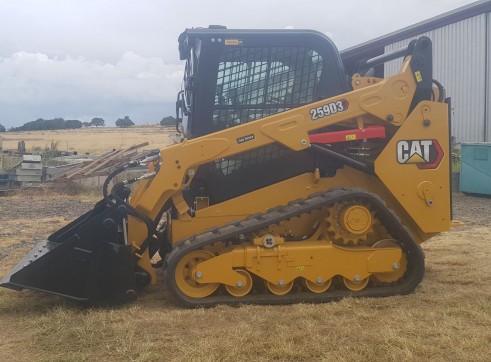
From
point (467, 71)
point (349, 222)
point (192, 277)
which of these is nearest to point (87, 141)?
point (467, 71)

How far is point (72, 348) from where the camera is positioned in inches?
160

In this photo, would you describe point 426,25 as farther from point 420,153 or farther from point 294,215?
point 294,215

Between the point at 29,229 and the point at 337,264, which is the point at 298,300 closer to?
the point at 337,264

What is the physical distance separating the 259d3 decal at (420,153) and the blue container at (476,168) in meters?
9.62

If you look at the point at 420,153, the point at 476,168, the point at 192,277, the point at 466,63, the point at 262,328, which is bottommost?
the point at 262,328

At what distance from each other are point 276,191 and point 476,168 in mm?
10604

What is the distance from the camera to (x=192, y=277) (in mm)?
5043

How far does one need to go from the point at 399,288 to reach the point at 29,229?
25.4 feet

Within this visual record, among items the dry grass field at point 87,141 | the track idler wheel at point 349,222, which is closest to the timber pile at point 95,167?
the dry grass field at point 87,141

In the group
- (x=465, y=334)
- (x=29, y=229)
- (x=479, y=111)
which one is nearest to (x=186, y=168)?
(x=465, y=334)

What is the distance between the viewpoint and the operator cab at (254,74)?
552cm

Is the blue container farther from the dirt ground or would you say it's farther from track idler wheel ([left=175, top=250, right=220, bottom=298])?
track idler wheel ([left=175, top=250, right=220, bottom=298])

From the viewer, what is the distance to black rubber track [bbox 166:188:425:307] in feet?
16.4

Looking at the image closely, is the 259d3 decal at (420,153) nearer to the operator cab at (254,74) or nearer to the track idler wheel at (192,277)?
the operator cab at (254,74)
